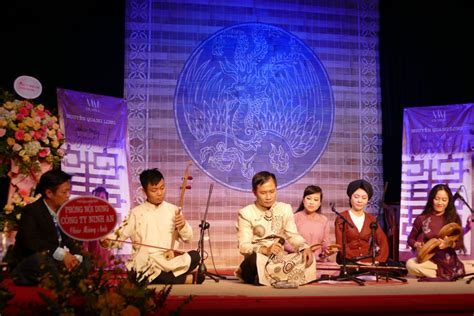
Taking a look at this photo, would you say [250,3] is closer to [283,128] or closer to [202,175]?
[283,128]

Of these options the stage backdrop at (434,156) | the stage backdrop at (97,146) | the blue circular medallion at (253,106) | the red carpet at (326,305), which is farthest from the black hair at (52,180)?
the stage backdrop at (434,156)

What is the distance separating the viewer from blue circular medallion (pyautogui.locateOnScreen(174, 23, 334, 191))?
7480 millimetres

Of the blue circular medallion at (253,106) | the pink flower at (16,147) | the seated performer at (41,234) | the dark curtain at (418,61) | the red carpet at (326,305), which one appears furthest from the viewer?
the dark curtain at (418,61)

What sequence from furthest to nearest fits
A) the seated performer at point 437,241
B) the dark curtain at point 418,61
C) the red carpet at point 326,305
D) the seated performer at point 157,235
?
the dark curtain at point 418,61
the seated performer at point 437,241
the seated performer at point 157,235
the red carpet at point 326,305

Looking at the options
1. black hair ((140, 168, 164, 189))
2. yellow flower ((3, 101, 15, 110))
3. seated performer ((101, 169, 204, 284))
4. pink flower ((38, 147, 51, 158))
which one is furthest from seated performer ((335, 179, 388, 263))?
yellow flower ((3, 101, 15, 110))

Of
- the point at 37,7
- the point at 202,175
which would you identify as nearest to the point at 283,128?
the point at 202,175

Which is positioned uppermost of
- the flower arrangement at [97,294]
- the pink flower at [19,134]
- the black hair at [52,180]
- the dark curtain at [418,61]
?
the dark curtain at [418,61]

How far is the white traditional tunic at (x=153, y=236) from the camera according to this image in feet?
17.3

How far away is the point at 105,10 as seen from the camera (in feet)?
23.3

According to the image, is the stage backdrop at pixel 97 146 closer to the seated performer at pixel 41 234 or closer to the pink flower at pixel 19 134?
the pink flower at pixel 19 134

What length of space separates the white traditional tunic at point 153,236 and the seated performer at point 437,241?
86.9 inches

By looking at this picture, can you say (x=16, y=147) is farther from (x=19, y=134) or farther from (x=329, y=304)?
(x=329, y=304)

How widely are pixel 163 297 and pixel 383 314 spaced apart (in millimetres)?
1447

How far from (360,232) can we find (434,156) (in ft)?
7.13
